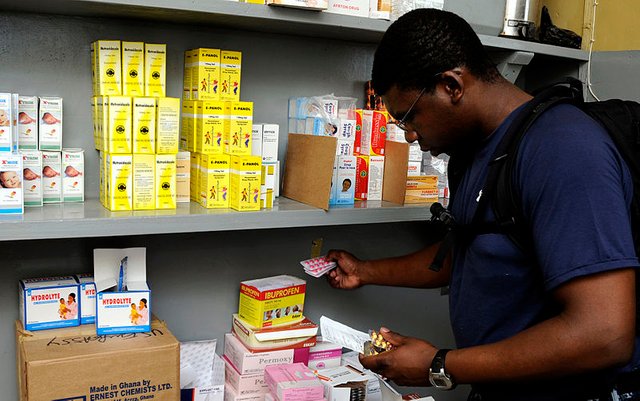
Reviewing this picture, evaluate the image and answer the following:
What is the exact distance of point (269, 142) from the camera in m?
1.95

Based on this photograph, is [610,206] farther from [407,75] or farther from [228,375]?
[228,375]

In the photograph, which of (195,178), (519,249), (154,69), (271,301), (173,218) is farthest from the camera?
(271,301)

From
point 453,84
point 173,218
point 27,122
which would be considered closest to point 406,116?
point 453,84

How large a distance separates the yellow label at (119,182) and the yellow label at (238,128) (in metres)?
0.28

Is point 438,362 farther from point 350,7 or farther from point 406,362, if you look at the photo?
point 350,7

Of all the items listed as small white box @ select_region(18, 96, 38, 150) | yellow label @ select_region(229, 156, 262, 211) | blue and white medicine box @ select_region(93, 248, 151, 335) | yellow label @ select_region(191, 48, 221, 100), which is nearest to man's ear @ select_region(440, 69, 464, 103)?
yellow label @ select_region(229, 156, 262, 211)

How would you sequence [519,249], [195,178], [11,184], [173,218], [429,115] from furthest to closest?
1. [195,178]
2. [173,218]
3. [11,184]
4. [429,115]
5. [519,249]

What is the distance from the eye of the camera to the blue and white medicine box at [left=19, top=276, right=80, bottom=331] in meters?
1.73

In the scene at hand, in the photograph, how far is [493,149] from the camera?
1427 millimetres

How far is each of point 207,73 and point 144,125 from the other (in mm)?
262

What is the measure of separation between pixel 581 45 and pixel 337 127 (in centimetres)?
121

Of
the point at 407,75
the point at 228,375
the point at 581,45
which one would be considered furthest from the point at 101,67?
the point at 581,45

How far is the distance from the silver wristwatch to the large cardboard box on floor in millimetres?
682

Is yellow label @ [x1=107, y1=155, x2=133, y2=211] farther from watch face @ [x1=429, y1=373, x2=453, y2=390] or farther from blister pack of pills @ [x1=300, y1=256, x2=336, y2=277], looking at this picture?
watch face @ [x1=429, y1=373, x2=453, y2=390]
